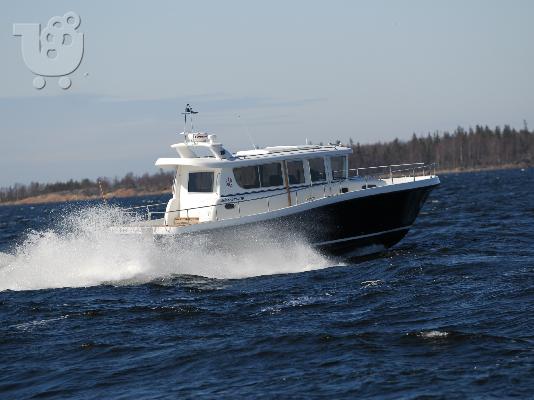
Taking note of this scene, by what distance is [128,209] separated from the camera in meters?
24.9

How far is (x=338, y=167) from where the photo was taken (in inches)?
950

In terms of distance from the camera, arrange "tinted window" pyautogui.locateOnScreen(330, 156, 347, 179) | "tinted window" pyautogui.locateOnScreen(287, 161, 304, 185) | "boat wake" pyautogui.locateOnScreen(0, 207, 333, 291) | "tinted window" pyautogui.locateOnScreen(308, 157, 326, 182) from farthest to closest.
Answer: "tinted window" pyautogui.locateOnScreen(330, 156, 347, 179), "tinted window" pyautogui.locateOnScreen(308, 157, 326, 182), "tinted window" pyautogui.locateOnScreen(287, 161, 304, 185), "boat wake" pyautogui.locateOnScreen(0, 207, 333, 291)

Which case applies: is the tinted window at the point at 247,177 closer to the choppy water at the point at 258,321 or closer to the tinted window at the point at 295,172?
the tinted window at the point at 295,172

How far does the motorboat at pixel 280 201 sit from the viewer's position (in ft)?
72.0

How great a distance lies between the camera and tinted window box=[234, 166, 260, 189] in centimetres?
2264

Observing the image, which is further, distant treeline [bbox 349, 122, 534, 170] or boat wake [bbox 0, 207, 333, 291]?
distant treeline [bbox 349, 122, 534, 170]

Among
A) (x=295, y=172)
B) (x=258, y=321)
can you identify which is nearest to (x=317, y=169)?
(x=295, y=172)

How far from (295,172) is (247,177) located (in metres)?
1.33

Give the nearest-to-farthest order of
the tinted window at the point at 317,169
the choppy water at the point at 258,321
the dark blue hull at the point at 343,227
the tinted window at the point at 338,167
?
the choppy water at the point at 258,321 → the dark blue hull at the point at 343,227 → the tinted window at the point at 317,169 → the tinted window at the point at 338,167

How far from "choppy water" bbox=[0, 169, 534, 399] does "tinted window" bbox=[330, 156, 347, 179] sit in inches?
95.3

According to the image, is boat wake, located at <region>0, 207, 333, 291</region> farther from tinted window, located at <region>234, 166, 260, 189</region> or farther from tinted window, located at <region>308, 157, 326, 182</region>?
tinted window, located at <region>308, 157, 326, 182</region>

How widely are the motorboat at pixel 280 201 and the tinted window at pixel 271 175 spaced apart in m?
0.03

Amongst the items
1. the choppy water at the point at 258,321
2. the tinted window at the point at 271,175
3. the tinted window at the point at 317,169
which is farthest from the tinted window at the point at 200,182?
the tinted window at the point at 317,169

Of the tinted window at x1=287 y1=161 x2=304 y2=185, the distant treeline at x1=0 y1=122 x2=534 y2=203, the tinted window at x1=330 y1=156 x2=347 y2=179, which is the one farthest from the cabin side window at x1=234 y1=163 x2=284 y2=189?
the distant treeline at x1=0 y1=122 x2=534 y2=203
